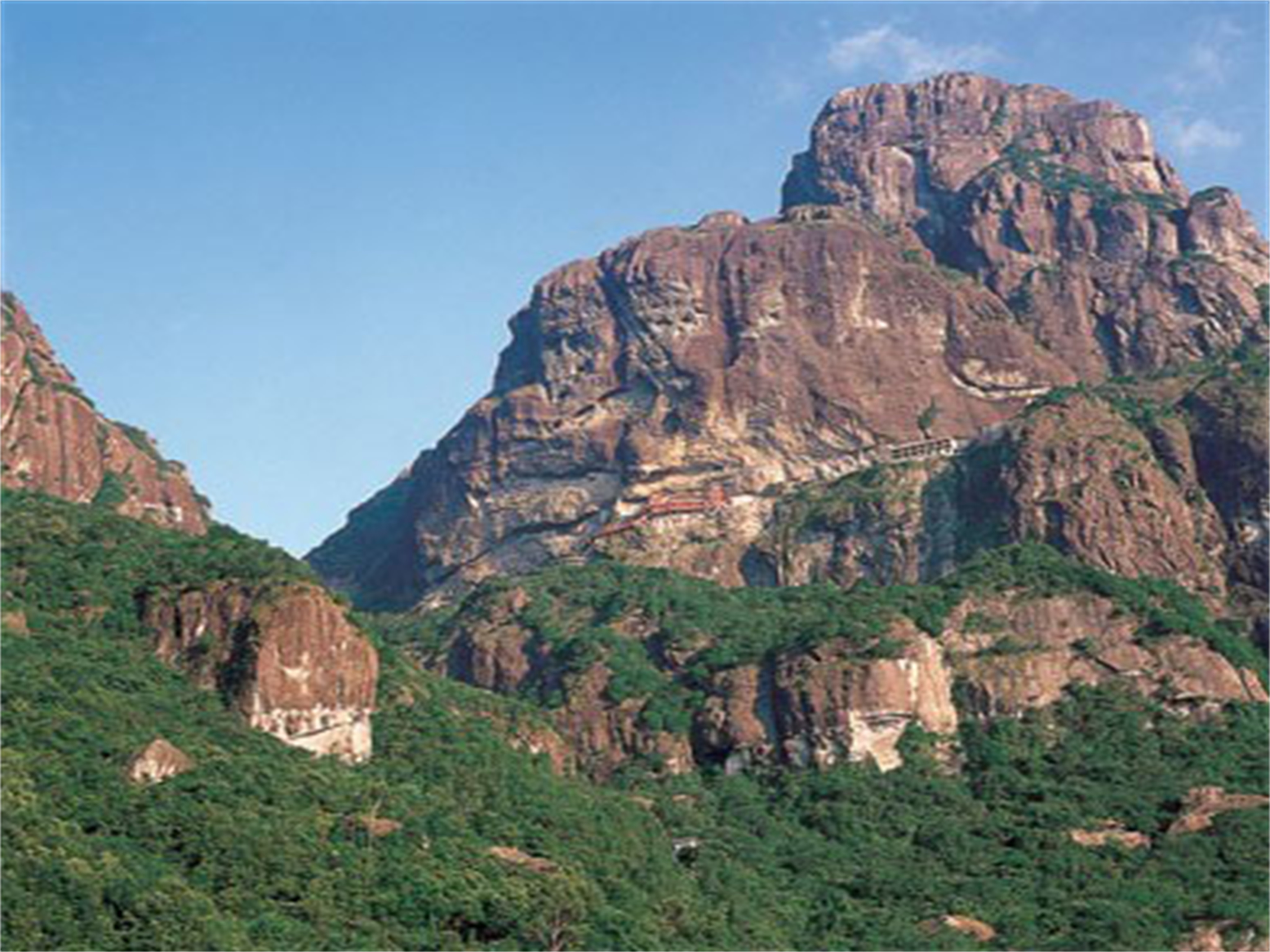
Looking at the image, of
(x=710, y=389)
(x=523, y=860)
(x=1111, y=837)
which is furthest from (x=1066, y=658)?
(x=710, y=389)

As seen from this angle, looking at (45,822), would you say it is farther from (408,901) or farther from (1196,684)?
(1196,684)

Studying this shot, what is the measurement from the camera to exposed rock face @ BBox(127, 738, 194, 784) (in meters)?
65.4

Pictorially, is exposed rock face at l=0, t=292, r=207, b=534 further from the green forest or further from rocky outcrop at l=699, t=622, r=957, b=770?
rocky outcrop at l=699, t=622, r=957, b=770

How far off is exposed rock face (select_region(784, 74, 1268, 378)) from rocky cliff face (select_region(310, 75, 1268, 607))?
0.51 feet

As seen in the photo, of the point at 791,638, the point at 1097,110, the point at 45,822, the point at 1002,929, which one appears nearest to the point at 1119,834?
the point at 1002,929

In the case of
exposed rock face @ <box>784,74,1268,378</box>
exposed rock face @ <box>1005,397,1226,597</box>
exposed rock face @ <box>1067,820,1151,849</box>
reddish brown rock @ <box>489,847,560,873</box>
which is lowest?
reddish brown rock @ <box>489,847,560,873</box>

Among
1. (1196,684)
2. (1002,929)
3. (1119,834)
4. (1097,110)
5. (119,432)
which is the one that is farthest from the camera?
(1097,110)

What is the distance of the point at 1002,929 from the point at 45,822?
28.8m

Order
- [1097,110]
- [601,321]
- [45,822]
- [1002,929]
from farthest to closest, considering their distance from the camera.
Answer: [1097,110] < [601,321] < [1002,929] < [45,822]

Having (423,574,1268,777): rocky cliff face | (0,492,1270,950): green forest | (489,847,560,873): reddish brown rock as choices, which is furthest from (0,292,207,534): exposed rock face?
(489,847,560,873): reddish brown rock

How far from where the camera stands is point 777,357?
12031cm

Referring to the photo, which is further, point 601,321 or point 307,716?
point 601,321

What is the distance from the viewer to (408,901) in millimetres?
63406

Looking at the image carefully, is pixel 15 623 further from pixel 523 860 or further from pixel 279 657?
pixel 523 860
